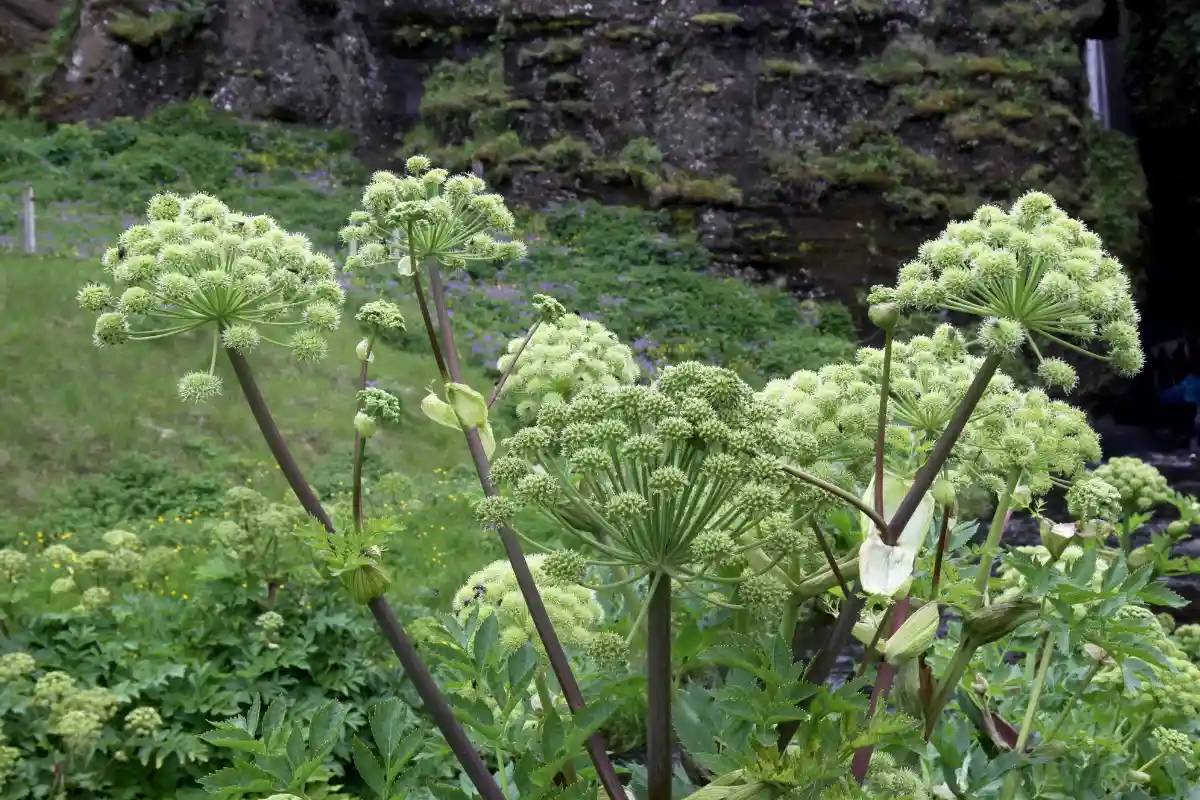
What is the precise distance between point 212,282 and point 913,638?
86 cm

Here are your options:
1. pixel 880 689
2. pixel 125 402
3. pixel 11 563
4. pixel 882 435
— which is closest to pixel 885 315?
pixel 882 435

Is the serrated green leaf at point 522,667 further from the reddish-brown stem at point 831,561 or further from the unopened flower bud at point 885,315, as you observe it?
the unopened flower bud at point 885,315

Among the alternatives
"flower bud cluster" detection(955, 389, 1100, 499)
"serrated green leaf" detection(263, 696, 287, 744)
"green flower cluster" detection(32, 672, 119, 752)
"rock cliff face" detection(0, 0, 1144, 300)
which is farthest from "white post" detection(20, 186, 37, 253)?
"flower bud cluster" detection(955, 389, 1100, 499)

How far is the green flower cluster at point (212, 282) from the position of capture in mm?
1139

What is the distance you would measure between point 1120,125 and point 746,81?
779 centimetres

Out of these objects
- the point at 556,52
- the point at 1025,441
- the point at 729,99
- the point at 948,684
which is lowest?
the point at 948,684

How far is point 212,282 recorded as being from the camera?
Answer: 1.13 meters

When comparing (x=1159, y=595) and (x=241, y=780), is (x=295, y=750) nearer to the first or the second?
(x=241, y=780)

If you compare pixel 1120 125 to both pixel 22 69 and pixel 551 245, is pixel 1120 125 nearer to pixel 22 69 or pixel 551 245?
pixel 551 245

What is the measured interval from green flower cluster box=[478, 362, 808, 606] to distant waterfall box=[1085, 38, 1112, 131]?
2125cm

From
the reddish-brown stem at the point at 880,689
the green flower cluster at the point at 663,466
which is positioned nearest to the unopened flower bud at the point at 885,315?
the green flower cluster at the point at 663,466

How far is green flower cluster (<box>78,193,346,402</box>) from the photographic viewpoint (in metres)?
1.14

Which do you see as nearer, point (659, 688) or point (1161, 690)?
point (659, 688)

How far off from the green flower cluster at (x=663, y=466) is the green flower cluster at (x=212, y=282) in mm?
389
